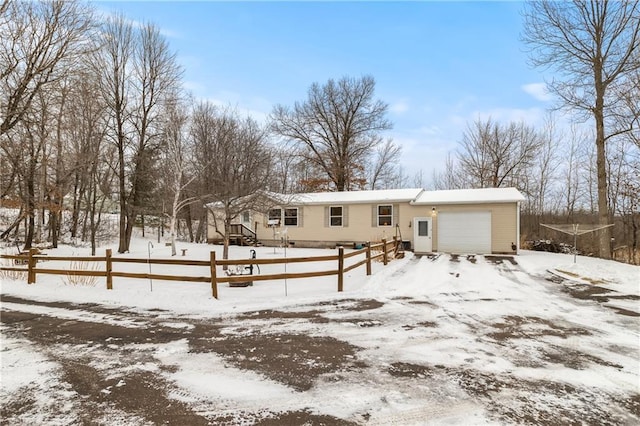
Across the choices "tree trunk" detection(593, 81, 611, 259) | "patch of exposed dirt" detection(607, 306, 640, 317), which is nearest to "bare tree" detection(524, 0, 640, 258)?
"tree trunk" detection(593, 81, 611, 259)

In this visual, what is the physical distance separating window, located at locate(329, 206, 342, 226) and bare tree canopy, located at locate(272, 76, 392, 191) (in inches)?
447

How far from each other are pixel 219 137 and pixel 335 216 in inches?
312

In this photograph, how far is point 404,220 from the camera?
56.1ft

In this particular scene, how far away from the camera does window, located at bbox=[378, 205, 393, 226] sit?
57.4 ft

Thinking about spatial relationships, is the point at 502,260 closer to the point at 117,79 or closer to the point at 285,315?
the point at 285,315

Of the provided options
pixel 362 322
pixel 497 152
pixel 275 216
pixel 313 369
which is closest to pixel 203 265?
pixel 362 322

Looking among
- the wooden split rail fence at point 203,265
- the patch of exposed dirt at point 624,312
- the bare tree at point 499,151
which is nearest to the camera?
the patch of exposed dirt at point 624,312

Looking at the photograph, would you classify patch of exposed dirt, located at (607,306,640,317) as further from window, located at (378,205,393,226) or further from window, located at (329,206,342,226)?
window, located at (329,206,342,226)

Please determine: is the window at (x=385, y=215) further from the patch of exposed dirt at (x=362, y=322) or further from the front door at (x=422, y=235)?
the patch of exposed dirt at (x=362, y=322)

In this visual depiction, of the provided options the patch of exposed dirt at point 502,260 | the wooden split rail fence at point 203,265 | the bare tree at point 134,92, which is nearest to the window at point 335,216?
the patch of exposed dirt at point 502,260

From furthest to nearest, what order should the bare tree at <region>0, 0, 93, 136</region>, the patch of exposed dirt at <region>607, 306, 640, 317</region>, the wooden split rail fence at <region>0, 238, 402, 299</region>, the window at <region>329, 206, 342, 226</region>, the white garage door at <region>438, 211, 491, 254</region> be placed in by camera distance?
1. the window at <region>329, 206, 342, 226</region>
2. the white garage door at <region>438, 211, 491, 254</region>
3. the bare tree at <region>0, 0, 93, 136</region>
4. the wooden split rail fence at <region>0, 238, 402, 299</region>
5. the patch of exposed dirt at <region>607, 306, 640, 317</region>

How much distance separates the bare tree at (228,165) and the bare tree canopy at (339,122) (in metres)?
8.69

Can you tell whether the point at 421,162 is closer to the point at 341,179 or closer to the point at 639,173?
the point at 341,179

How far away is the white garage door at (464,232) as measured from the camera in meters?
15.4
